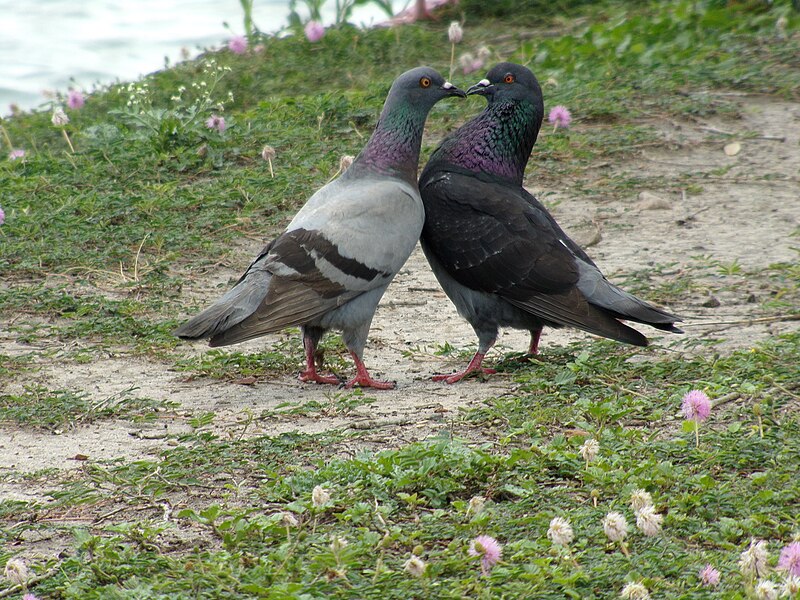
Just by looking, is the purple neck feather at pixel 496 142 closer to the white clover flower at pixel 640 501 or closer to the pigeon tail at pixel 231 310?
the pigeon tail at pixel 231 310

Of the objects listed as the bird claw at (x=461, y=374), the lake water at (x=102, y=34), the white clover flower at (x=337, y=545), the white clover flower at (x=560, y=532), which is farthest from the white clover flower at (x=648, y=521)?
the lake water at (x=102, y=34)

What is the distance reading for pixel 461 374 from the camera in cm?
477

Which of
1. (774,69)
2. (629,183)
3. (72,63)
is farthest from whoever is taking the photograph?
(72,63)

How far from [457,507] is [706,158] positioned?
185 inches

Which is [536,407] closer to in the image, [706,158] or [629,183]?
[629,183]

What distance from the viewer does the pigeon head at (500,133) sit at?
17.6ft

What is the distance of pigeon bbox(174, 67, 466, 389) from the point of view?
455 cm

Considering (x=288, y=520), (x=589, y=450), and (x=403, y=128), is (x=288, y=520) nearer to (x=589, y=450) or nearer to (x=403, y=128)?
(x=589, y=450)

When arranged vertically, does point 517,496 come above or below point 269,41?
below

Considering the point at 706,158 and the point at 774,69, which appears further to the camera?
the point at 774,69

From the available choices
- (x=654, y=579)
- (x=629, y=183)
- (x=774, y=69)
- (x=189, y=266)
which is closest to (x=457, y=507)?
(x=654, y=579)

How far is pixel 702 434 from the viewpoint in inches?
147

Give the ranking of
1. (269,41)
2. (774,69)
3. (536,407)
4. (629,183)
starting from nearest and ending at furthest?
(536,407) → (629,183) → (774,69) → (269,41)

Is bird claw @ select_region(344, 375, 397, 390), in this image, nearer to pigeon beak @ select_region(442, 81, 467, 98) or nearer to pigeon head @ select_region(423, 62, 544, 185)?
pigeon head @ select_region(423, 62, 544, 185)
